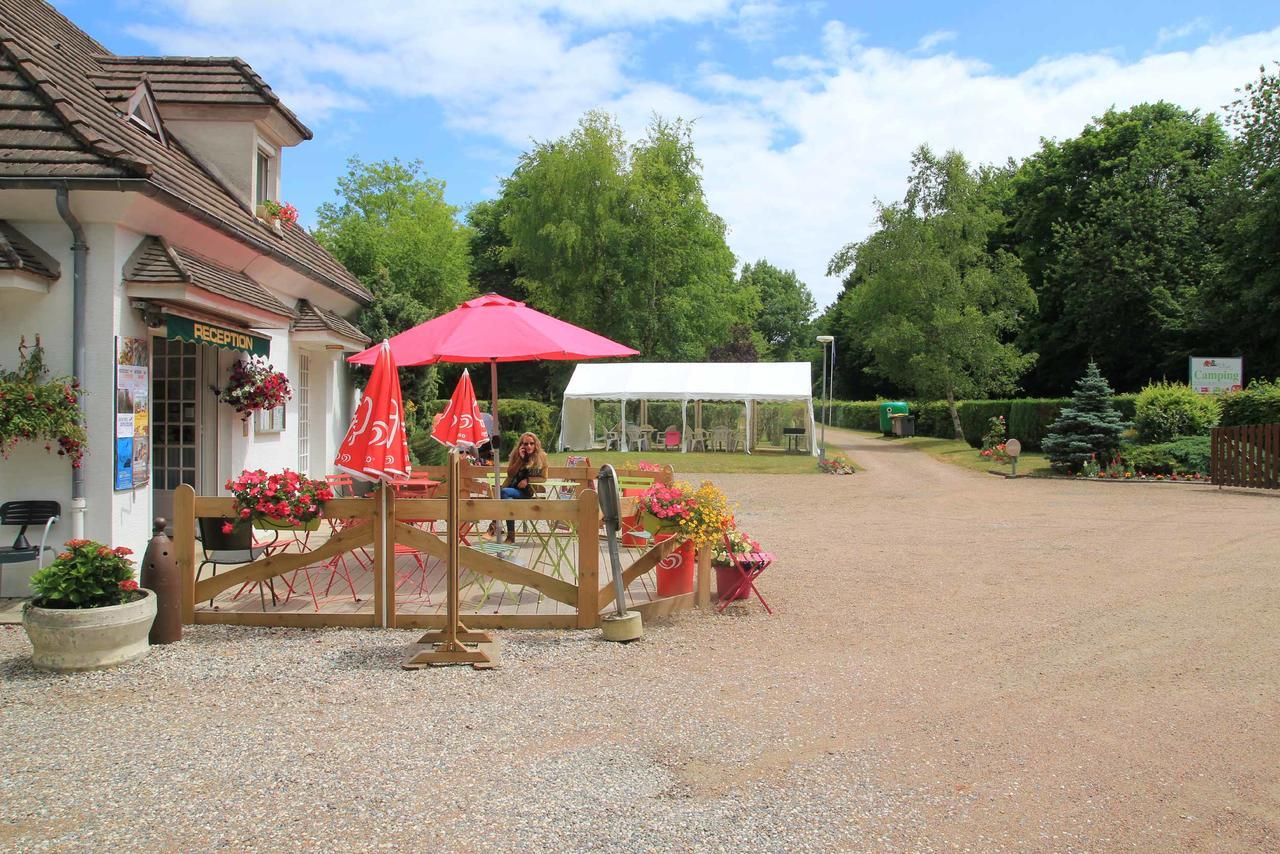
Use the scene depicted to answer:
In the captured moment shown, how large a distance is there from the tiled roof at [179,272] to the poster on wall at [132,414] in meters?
0.59

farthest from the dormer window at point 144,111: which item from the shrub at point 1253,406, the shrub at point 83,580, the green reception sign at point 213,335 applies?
the shrub at point 1253,406

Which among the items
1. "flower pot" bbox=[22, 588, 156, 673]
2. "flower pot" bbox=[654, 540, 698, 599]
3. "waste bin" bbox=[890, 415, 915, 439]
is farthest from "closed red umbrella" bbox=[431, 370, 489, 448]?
"waste bin" bbox=[890, 415, 915, 439]

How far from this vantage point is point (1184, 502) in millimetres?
16234

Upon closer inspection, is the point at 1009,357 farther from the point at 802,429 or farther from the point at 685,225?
the point at 685,225

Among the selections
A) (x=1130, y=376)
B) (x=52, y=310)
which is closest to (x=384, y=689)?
(x=52, y=310)

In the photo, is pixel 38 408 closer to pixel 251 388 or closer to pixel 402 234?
pixel 251 388

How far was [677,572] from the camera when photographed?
761cm

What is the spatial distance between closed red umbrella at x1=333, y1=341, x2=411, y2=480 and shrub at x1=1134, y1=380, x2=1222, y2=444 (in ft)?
70.4

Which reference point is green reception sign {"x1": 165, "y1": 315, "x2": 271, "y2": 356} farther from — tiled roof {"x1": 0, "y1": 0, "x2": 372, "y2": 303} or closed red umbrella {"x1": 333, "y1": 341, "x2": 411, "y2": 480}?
closed red umbrella {"x1": 333, "y1": 341, "x2": 411, "y2": 480}

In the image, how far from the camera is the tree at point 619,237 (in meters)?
39.1

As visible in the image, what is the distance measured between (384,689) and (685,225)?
121 feet

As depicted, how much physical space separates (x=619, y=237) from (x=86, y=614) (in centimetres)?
3475

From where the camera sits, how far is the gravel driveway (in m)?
3.72

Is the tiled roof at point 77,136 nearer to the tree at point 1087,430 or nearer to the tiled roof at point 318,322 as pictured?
the tiled roof at point 318,322
